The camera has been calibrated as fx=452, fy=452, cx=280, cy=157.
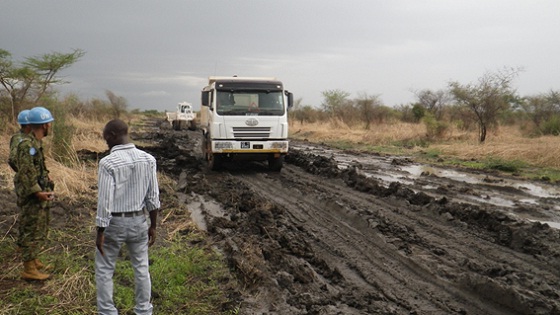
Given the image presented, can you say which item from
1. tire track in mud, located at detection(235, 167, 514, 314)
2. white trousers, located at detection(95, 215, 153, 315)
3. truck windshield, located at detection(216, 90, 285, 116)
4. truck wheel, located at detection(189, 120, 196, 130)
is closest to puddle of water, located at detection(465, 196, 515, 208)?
tire track in mud, located at detection(235, 167, 514, 314)

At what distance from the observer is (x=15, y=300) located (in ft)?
13.8

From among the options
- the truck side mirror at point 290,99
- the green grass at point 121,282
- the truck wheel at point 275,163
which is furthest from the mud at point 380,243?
the truck side mirror at point 290,99

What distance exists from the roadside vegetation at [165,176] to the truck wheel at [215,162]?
1.61 meters

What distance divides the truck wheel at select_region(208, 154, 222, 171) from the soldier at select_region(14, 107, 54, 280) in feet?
25.7

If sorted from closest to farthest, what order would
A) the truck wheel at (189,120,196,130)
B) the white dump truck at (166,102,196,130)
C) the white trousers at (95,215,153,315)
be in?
the white trousers at (95,215,153,315)
the white dump truck at (166,102,196,130)
the truck wheel at (189,120,196,130)

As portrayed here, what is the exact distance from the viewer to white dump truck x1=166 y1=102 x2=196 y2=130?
36406mm

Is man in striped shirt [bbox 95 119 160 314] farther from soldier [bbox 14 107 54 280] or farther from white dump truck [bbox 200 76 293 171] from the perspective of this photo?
white dump truck [bbox 200 76 293 171]

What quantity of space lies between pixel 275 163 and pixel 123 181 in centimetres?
945

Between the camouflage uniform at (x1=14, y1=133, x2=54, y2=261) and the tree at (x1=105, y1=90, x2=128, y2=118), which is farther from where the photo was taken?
the tree at (x1=105, y1=90, x2=128, y2=118)

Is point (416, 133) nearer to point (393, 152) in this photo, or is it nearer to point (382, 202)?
point (393, 152)

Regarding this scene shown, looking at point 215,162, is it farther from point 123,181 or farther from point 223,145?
point 123,181

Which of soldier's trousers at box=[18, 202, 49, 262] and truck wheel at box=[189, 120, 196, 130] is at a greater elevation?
truck wheel at box=[189, 120, 196, 130]

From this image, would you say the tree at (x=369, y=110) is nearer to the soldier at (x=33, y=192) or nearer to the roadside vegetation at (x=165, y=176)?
the roadside vegetation at (x=165, y=176)

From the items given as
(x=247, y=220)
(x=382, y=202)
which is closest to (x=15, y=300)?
(x=247, y=220)
